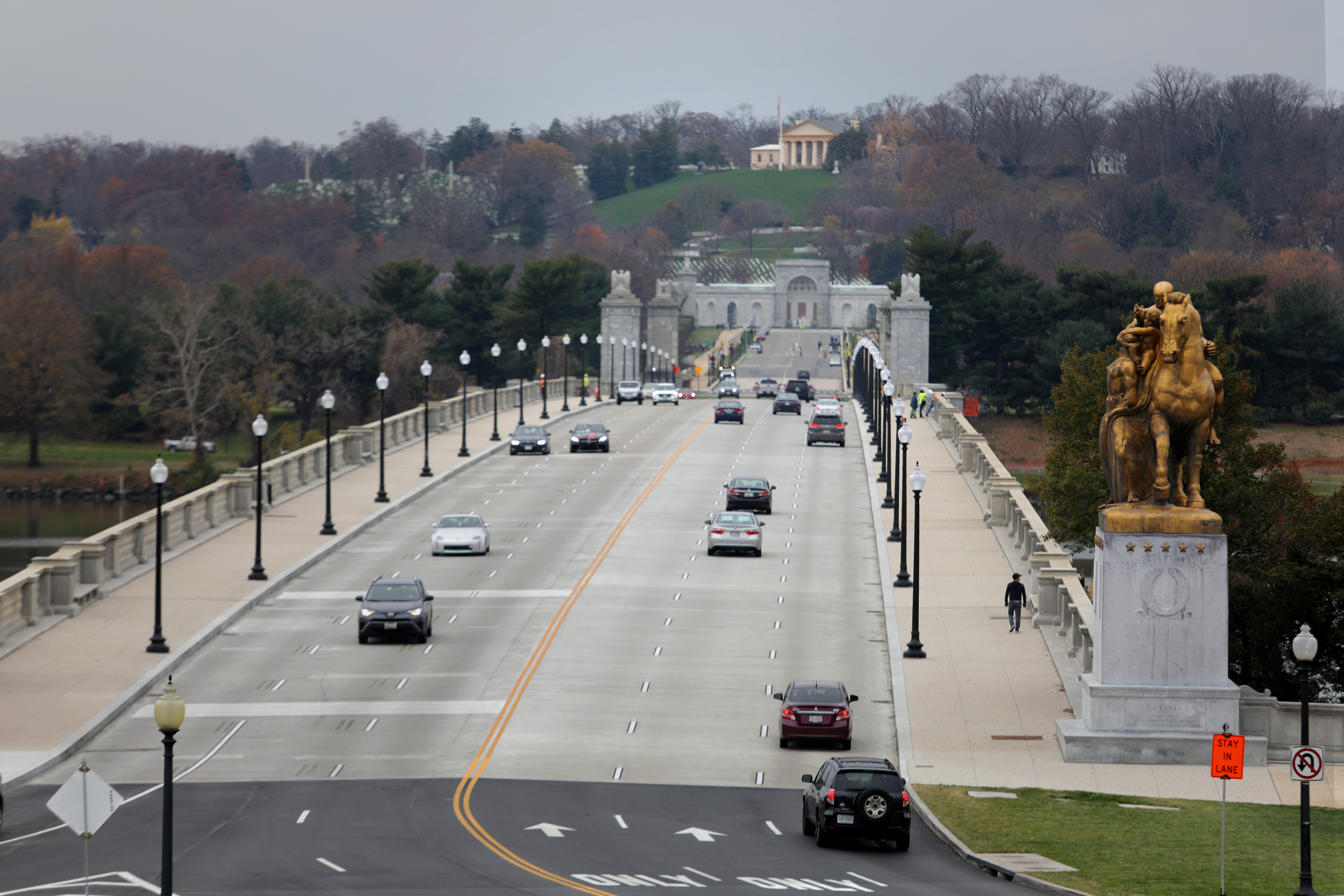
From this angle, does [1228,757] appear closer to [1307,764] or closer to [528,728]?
[1307,764]

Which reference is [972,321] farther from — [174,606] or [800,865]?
[800,865]

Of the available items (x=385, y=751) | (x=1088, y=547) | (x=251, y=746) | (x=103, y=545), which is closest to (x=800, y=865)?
(x=385, y=751)

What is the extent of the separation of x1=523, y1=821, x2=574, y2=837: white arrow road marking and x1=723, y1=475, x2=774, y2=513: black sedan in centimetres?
3315

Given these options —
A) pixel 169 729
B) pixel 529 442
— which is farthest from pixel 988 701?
pixel 529 442

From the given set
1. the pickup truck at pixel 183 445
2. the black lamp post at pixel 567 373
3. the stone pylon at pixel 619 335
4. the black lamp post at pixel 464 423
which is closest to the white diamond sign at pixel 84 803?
the black lamp post at pixel 464 423

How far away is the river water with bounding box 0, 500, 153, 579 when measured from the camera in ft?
262

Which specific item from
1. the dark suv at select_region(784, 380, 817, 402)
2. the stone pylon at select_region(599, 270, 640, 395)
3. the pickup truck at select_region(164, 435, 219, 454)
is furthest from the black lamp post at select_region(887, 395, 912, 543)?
the stone pylon at select_region(599, 270, 640, 395)

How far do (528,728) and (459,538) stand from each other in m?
18.3

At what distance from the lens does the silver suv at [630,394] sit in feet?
351

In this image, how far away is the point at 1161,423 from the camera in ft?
99.4

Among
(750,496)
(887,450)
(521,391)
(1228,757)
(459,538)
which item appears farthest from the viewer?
(521,391)

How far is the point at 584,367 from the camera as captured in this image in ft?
406

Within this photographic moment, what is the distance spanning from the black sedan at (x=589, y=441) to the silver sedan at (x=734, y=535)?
24.4 meters

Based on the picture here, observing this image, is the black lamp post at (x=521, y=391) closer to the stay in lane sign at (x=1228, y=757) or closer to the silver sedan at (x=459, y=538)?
the silver sedan at (x=459, y=538)
